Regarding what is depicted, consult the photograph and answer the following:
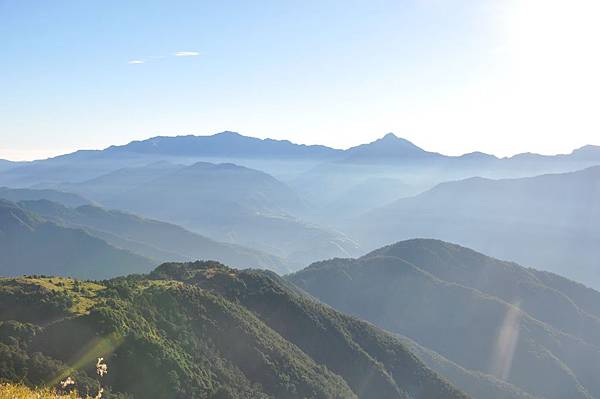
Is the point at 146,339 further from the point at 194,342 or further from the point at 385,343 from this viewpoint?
the point at 385,343

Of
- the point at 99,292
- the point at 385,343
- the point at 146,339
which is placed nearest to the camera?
the point at 146,339

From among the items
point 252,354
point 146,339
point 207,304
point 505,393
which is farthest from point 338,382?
point 505,393

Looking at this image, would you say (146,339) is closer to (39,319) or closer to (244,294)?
(39,319)

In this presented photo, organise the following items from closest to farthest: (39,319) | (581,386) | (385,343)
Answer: (39,319) < (385,343) < (581,386)

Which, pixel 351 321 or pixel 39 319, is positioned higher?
pixel 39 319

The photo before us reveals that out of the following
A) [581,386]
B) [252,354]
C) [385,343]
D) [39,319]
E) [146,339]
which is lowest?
[581,386]

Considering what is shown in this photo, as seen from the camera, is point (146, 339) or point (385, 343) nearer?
point (146, 339)
